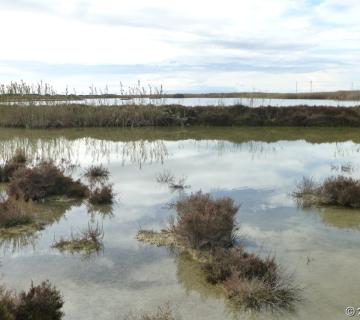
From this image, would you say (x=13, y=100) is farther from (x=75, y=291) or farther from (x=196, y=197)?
(x=75, y=291)

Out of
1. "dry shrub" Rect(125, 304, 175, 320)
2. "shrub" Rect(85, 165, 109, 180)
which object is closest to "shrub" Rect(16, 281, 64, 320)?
"dry shrub" Rect(125, 304, 175, 320)

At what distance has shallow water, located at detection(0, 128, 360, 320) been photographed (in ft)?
17.4

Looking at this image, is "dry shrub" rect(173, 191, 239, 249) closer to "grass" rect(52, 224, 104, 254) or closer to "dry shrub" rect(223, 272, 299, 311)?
"grass" rect(52, 224, 104, 254)

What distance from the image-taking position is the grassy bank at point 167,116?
26.5 m

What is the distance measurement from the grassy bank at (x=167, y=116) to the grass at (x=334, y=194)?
728 inches

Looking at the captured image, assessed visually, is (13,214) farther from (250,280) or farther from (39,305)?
(250,280)

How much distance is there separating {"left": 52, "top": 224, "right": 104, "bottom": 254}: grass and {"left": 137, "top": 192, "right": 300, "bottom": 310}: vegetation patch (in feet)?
2.28

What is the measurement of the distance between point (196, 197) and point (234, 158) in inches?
316

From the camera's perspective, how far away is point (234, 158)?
15883 mm

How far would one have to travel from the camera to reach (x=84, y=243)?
7148 mm

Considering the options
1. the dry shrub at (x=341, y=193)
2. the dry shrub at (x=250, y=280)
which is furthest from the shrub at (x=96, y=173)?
the dry shrub at (x=250, y=280)

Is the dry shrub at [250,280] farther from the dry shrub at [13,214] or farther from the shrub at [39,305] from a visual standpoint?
the dry shrub at [13,214]

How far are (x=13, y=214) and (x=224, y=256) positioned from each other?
401 cm

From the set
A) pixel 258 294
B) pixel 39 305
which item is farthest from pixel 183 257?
pixel 39 305
